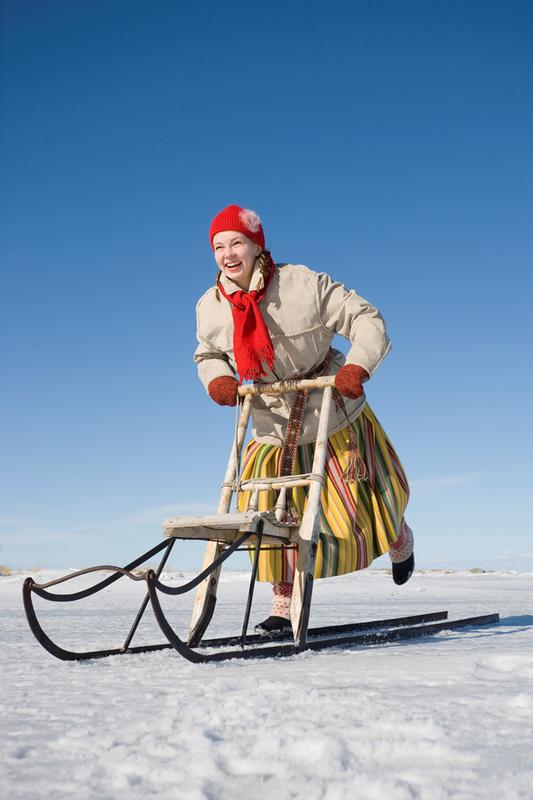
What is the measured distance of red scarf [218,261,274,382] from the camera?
124 inches

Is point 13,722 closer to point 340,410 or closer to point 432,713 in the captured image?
point 432,713

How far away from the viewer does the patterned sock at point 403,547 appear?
372 cm

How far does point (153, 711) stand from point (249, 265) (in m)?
2.17

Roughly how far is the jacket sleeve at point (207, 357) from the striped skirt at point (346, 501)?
43cm

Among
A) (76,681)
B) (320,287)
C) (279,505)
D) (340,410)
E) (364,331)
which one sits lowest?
(76,681)

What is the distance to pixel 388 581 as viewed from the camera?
9320 mm

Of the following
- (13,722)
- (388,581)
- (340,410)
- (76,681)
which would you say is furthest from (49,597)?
(388,581)

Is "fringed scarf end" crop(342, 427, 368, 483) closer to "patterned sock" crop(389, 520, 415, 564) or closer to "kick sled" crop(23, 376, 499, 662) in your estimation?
"kick sled" crop(23, 376, 499, 662)

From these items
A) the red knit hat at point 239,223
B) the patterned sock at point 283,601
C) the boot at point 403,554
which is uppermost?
the red knit hat at point 239,223

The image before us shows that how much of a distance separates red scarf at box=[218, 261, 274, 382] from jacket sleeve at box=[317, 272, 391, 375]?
27 centimetres

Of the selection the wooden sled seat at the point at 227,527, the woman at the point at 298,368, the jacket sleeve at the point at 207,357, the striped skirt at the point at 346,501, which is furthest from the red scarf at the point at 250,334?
the wooden sled seat at the point at 227,527

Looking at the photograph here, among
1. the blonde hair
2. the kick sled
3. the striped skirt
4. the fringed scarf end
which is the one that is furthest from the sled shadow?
the blonde hair

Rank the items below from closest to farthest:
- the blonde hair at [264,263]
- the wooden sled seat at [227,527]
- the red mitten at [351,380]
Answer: the wooden sled seat at [227,527] < the red mitten at [351,380] < the blonde hair at [264,263]

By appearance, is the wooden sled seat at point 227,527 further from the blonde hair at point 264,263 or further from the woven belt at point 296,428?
the blonde hair at point 264,263
